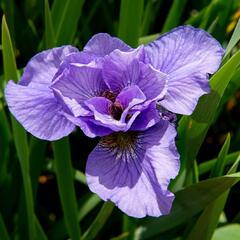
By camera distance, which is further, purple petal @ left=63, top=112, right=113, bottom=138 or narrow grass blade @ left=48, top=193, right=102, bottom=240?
narrow grass blade @ left=48, top=193, right=102, bottom=240

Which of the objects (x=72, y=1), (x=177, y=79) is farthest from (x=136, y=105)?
(x=72, y=1)

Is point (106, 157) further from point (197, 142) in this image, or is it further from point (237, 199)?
point (237, 199)

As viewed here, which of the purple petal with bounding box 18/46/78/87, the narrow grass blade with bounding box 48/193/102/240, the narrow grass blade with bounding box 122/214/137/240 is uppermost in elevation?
the purple petal with bounding box 18/46/78/87

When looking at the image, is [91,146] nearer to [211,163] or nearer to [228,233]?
[211,163]

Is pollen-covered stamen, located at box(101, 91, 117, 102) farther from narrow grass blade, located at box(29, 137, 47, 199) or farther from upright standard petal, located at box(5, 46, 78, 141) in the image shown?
narrow grass blade, located at box(29, 137, 47, 199)

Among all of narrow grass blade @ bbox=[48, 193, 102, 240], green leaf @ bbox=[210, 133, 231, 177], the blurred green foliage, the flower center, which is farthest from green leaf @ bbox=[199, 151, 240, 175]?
the flower center

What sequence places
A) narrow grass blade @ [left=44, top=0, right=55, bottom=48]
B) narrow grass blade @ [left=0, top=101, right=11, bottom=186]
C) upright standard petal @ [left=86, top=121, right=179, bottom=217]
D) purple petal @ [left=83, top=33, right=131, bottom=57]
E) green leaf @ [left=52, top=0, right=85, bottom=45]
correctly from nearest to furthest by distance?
upright standard petal @ [left=86, top=121, right=179, bottom=217]
purple petal @ [left=83, top=33, right=131, bottom=57]
narrow grass blade @ [left=44, top=0, right=55, bottom=48]
green leaf @ [left=52, top=0, right=85, bottom=45]
narrow grass blade @ [left=0, top=101, right=11, bottom=186]
